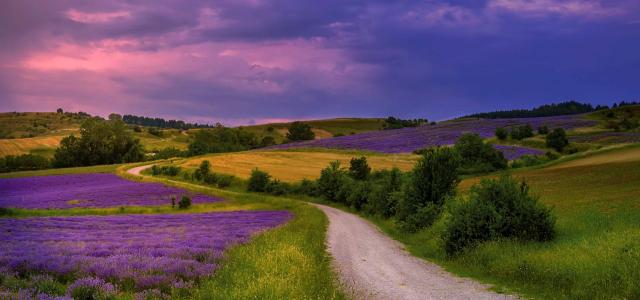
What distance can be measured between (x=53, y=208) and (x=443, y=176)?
3417 centimetres

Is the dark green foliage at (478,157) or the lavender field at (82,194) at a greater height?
the dark green foliage at (478,157)

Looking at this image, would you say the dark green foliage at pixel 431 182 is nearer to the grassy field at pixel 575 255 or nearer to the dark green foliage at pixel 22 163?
the grassy field at pixel 575 255

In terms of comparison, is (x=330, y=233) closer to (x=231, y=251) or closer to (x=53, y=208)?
(x=231, y=251)

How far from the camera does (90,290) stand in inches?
407

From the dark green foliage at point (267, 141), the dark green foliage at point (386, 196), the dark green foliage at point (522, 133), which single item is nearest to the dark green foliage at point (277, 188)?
the dark green foliage at point (386, 196)

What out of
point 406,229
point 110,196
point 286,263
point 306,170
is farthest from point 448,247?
point 306,170

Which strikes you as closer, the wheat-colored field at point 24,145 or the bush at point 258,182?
the bush at point 258,182

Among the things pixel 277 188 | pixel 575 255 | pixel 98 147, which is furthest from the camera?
pixel 98 147

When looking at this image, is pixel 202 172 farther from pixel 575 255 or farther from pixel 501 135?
pixel 575 255

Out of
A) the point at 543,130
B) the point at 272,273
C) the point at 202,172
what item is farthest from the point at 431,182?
the point at 543,130

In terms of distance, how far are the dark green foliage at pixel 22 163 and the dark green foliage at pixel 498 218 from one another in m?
120

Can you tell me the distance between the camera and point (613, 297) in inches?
460

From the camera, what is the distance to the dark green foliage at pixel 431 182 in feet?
107

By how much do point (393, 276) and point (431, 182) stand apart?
17714 millimetres
